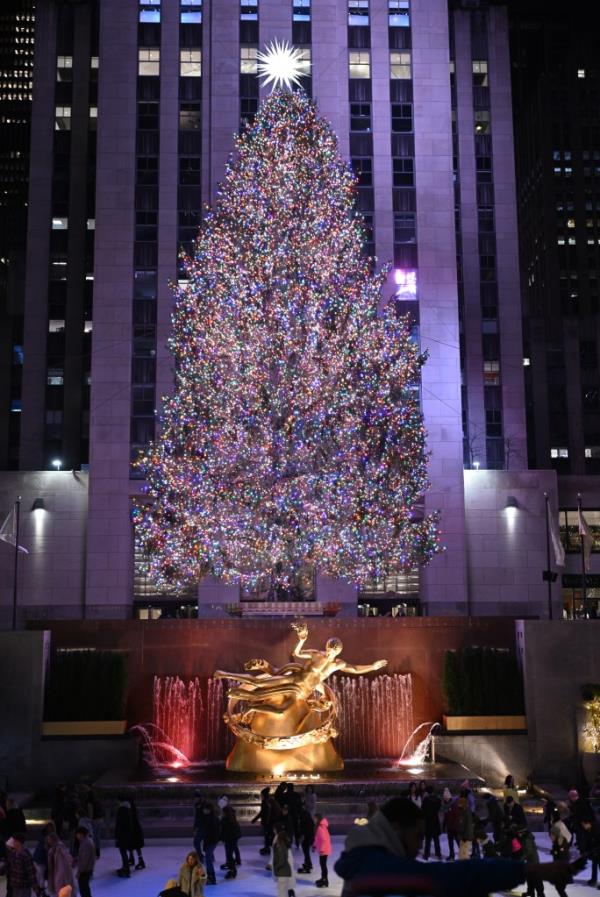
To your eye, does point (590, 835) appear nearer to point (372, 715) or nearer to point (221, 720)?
point (372, 715)

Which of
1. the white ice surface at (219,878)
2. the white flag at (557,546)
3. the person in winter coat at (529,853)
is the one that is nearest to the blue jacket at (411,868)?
the person in winter coat at (529,853)

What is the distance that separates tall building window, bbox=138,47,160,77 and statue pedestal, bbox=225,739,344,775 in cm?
3697

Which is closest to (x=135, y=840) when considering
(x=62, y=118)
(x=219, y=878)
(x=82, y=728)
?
(x=219, y=878)

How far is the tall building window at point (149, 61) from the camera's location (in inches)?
2142

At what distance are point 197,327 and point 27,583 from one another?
16354 millimetres

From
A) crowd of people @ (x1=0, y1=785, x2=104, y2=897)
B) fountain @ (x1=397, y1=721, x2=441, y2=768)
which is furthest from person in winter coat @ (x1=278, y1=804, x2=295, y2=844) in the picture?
fountain @ (x1=397, y1=721, x2=441, y2=768)

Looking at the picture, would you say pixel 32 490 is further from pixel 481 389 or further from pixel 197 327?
pixel 481 389

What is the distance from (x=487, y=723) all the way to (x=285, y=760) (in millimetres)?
6583

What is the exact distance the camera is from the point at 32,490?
5156cm

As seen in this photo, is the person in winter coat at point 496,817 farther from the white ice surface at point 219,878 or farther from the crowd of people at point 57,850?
the crowd of people at point 57,850

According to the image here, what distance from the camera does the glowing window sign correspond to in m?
52.2

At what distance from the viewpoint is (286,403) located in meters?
41.0

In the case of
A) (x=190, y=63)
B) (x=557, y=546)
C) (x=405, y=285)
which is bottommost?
(x=557, y=546)

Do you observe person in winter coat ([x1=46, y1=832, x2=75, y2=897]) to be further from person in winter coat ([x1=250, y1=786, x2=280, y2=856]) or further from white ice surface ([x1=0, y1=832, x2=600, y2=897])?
person in winter coat ([x1=250, y1=786, x2=280, y2=856])
